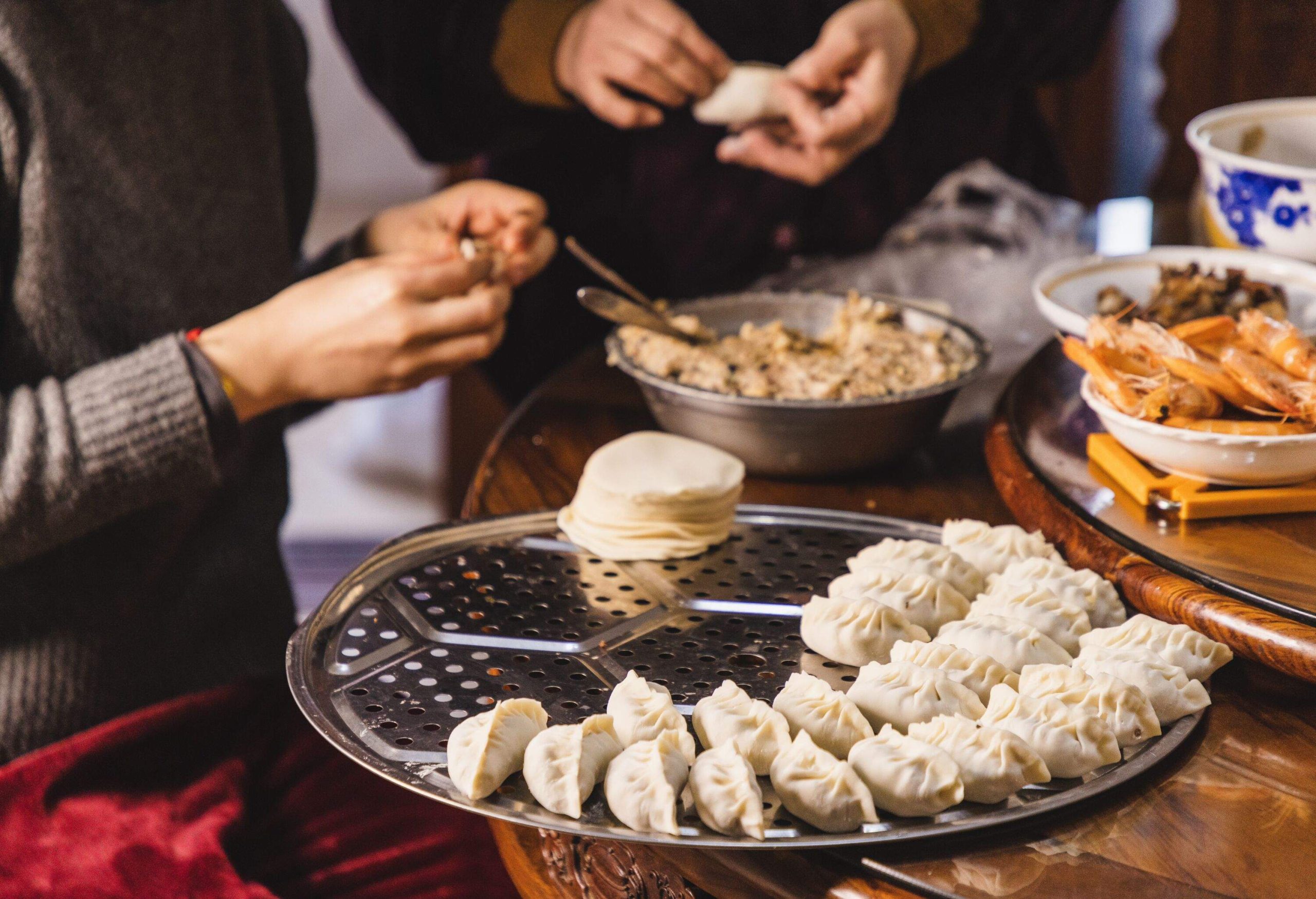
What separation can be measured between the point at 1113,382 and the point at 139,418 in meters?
1.02

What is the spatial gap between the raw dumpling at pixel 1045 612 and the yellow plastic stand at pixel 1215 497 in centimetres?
18

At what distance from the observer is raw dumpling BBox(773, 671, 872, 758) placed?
90cm

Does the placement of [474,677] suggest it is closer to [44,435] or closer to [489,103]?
[44,435]

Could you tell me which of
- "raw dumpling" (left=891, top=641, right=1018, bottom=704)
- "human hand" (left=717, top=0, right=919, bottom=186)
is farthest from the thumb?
"raw dumpling" (left=891, top=641, right=1018, bottom=704)

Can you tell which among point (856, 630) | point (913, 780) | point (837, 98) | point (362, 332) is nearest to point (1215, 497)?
point (856, 630)

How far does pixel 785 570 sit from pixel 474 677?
0.35 meters

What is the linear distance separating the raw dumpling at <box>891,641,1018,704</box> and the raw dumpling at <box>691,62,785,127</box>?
109cm

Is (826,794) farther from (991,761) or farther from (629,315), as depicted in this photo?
(629,315)

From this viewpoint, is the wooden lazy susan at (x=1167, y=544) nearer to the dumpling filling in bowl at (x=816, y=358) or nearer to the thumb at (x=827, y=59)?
the dumpling filling in bowl at (x=816, y=358)

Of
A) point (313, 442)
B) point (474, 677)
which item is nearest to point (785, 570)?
point (474, 677)

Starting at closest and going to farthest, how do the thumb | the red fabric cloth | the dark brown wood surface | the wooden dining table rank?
the wooden dining table < the red fabric cloth < the thumb < the dark brown wood surface

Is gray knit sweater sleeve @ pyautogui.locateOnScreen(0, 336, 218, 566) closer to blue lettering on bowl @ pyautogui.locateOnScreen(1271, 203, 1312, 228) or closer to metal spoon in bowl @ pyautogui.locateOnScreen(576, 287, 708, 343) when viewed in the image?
metal spoon in bowl @ pyautogui.locateOnScreen(576, 287, 708, 343)

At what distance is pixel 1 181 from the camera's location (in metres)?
1.40

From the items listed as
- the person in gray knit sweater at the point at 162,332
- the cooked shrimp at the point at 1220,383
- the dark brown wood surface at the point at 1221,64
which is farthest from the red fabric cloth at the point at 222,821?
the dark brown wood surface at the point at 1221,64
